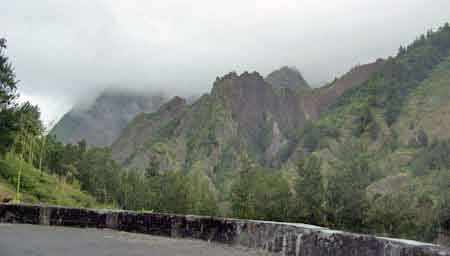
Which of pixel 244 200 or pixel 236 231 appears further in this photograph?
pixel 244 200

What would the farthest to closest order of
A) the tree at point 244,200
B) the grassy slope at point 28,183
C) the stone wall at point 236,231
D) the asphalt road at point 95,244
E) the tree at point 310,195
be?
the tree at point 244,200
the tree at point 310,195
the grassy slope at point 28,183
the asphalt road at point 95,244
the stone wall at point 236,231

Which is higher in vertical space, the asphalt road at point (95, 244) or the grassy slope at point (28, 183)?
the grassy slope at point (28, 183)

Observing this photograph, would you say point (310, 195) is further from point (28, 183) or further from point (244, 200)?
point (28, 183)

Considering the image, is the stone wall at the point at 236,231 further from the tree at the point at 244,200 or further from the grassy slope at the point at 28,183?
the tree at the point at 244,200

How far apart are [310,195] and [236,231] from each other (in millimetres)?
54207

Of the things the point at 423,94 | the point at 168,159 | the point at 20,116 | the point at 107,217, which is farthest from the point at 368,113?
the point at 107,217

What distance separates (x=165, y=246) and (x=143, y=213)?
235 cm

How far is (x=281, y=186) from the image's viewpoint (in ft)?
228

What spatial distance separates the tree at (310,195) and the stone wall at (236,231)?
47457 millimetres

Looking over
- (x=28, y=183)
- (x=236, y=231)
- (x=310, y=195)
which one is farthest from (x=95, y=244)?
(x=310, y=195)

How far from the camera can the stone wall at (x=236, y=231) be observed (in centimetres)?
744

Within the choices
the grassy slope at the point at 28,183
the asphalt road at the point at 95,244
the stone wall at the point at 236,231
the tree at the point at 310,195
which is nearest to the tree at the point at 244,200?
the tree at the point at 310,195

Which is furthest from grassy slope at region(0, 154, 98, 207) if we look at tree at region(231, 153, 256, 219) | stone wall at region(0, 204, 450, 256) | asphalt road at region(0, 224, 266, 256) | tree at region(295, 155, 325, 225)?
tree at region(295, 155, 325, 225)

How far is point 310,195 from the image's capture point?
209ft
